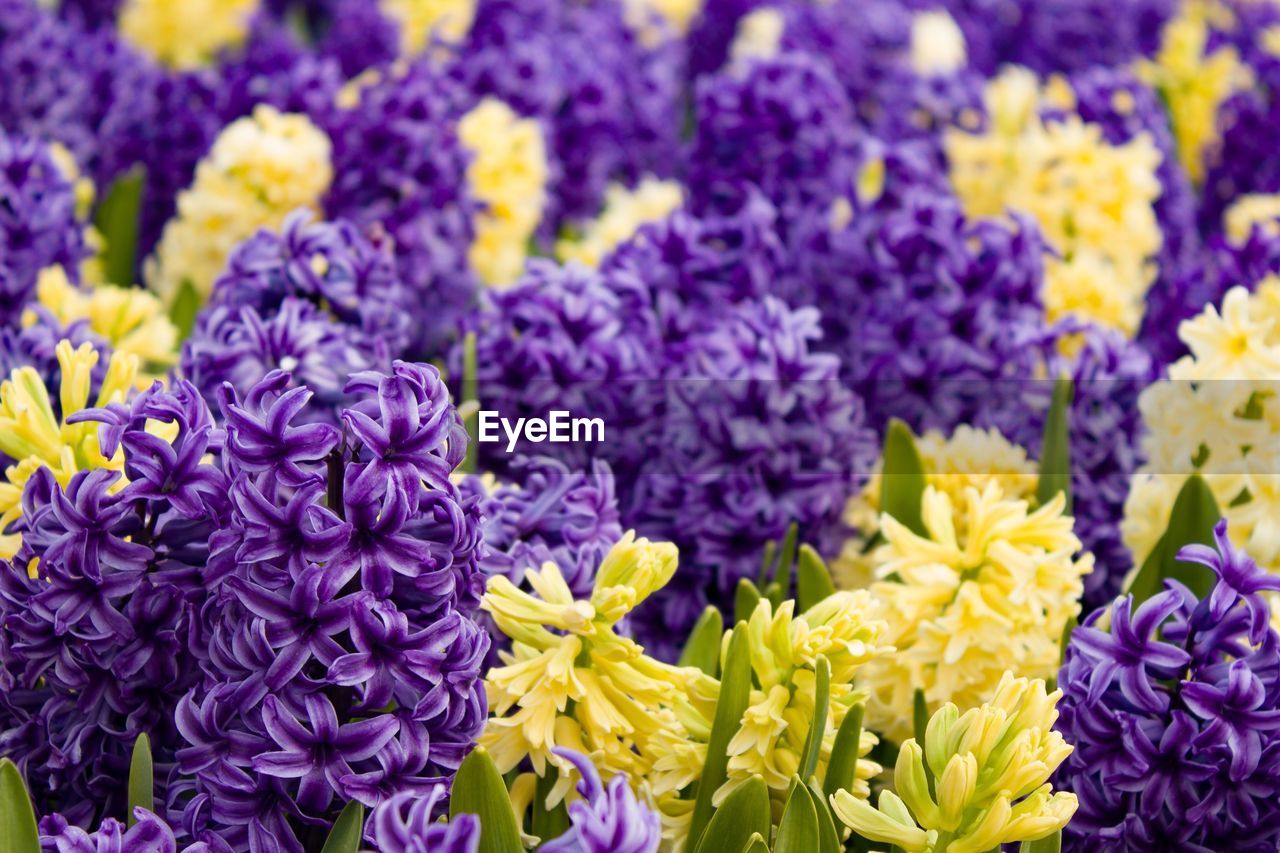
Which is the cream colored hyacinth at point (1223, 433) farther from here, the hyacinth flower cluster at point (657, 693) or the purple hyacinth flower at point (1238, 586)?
the hyacinth flower cluster at point (657, 693)

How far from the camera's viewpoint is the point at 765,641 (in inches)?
55.0

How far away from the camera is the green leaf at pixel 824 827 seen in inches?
48.7

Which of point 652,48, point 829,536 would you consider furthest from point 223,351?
point 652,48

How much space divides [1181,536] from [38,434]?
1362 millimetres

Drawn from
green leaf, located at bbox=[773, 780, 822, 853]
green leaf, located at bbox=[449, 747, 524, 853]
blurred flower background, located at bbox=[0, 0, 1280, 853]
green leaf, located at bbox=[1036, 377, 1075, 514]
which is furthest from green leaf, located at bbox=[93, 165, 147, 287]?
green leaf, located at bbox=[773, 780, 822, 853]

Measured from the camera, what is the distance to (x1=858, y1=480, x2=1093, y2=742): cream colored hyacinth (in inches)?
63.1

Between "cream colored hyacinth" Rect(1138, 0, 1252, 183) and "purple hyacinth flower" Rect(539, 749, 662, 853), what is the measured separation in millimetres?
4215

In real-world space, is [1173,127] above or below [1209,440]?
above

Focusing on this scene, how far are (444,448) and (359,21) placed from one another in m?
3.73

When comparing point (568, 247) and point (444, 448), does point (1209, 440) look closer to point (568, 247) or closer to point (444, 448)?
point (444, 448)

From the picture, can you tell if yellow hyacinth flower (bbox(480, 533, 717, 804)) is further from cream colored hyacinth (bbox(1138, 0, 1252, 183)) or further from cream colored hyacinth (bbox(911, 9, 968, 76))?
cream colored hyacinth (bbox(1138, 0, 1252, 183))

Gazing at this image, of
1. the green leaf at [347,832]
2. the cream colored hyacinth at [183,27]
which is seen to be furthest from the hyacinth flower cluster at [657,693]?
the cream colored hyacinth at [183,27]

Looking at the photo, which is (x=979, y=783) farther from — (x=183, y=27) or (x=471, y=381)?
(x=183, y=27)

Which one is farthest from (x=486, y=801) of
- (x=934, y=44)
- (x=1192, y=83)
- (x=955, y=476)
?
(x=1192, y=83)
